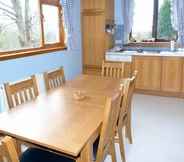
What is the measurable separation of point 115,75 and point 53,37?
4.98 ft

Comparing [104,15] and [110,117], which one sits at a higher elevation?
[104,15]

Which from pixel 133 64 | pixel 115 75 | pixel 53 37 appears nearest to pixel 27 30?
pixel 53 37

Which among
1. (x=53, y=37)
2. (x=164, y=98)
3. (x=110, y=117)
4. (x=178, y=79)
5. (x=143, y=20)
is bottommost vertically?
(x=164, y=98)

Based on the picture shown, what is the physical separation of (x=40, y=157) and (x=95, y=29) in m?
3.40

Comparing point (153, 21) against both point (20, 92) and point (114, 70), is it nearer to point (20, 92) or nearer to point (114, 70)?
point (114, 70)

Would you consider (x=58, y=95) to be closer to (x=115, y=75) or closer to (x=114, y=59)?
(x=115, y=75)

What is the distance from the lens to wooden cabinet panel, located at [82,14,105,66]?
176 inches

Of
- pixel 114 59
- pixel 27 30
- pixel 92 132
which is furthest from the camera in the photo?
pixel 114 59

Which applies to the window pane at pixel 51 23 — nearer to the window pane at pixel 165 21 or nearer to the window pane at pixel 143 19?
the window pane at pixel 143 19

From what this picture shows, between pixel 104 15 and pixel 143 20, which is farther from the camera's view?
pixel 143 20

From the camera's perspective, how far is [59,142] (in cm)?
130

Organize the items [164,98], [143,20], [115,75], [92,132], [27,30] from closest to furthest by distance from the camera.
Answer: [92,132], [115,75], [27,30], [164,98], [143,20]

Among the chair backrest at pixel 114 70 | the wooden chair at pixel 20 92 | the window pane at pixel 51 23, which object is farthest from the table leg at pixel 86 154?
the window pane at pixel 51 23

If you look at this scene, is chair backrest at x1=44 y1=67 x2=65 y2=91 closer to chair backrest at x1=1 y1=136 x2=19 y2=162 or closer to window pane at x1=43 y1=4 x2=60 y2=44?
window pane at x1=43 y1=4 x2=60 y2=44
